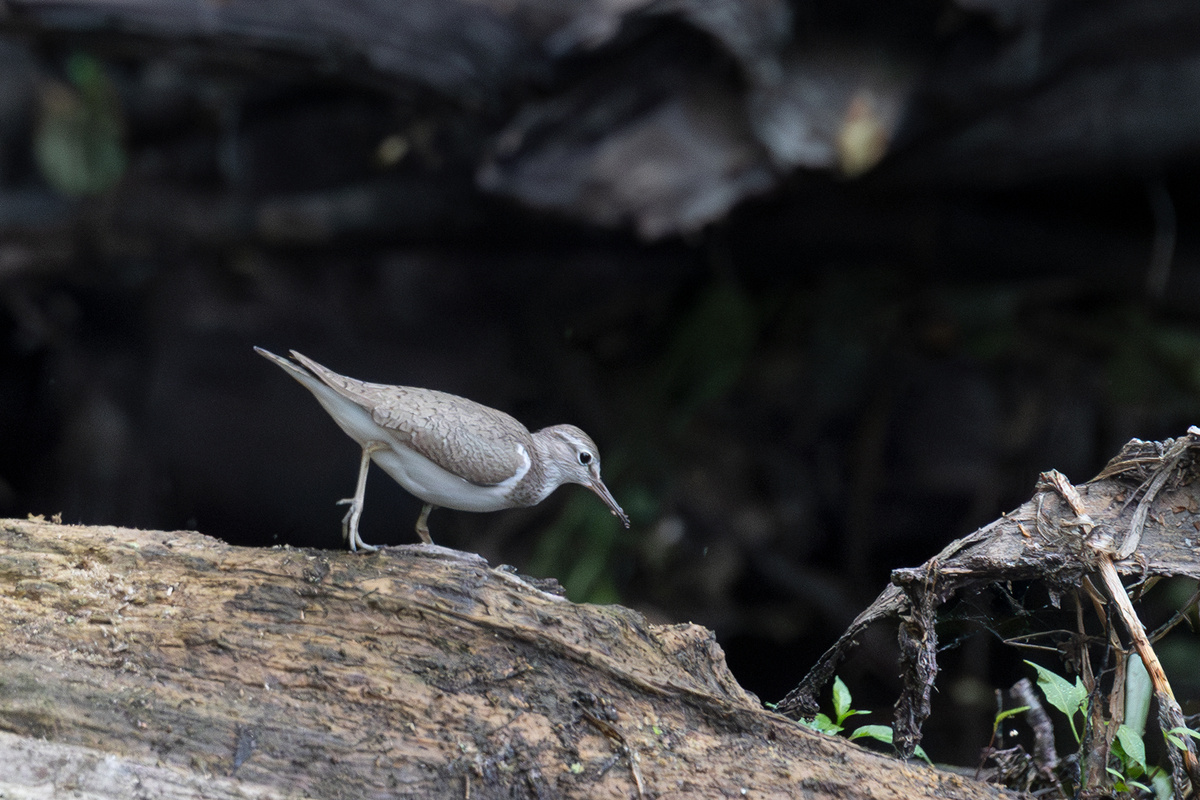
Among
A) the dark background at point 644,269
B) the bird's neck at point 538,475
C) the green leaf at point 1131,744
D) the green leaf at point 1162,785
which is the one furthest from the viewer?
the dark background at point 644,269

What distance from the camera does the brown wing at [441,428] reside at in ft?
8.22

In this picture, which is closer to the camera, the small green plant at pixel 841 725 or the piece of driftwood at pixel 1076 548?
the piece of driftwood at pixel 1076 548

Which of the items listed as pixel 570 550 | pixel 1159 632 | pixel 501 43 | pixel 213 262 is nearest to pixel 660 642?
pixel 1159 632

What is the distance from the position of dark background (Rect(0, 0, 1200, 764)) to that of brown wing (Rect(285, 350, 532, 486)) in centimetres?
170

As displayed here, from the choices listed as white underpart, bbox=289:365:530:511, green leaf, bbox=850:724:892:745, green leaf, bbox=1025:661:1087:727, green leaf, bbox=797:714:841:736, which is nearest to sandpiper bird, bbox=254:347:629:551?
white underpart, bbox=289:365:530:511

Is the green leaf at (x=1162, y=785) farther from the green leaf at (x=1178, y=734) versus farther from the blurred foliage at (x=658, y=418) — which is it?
the blurred foliage at (x=658, y=418)

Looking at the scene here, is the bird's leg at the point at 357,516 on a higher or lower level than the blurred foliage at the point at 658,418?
lower

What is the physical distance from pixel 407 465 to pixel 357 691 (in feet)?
2.39

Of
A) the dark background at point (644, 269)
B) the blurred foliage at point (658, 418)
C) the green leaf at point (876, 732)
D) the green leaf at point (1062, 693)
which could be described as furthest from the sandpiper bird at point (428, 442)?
the blurred foliage at point (658, 418)

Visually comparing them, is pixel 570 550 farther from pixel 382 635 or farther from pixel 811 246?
pixel 382 635

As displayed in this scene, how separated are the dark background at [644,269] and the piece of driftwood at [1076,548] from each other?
1.95 metres

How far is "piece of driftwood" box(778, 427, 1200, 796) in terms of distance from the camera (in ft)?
6.89

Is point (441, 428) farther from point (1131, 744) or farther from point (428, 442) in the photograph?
point (1131, 744)

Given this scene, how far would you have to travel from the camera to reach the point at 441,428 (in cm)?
253
